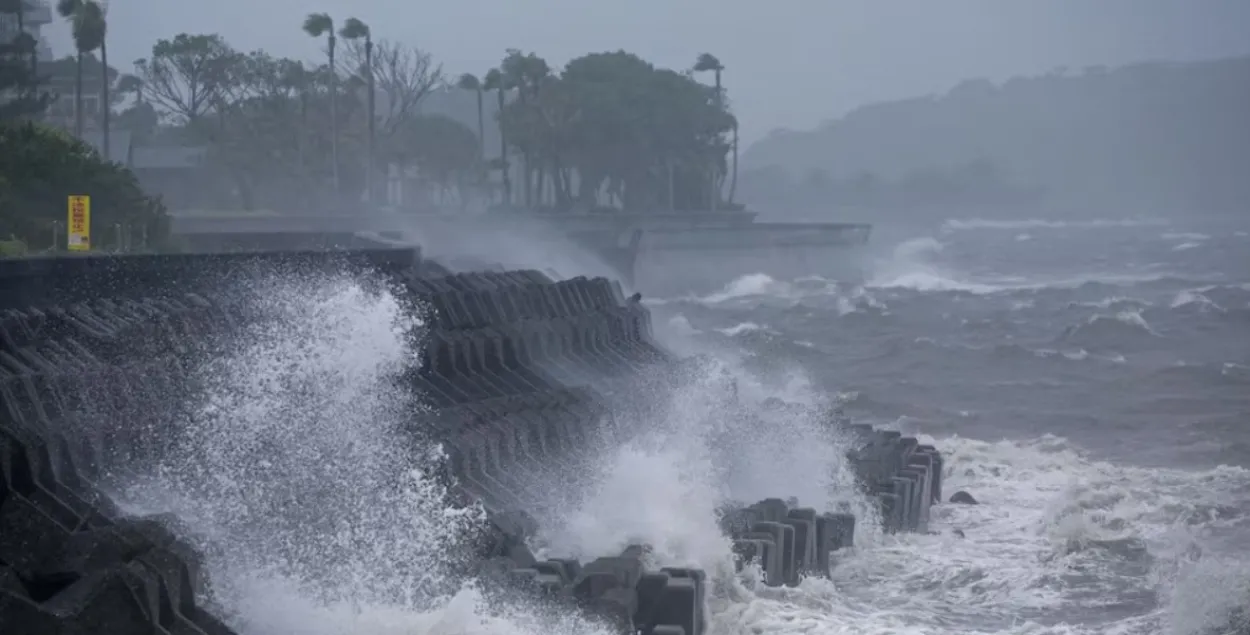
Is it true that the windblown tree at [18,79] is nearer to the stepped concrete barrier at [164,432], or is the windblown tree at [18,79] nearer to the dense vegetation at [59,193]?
the dense vegetation at [59,193]

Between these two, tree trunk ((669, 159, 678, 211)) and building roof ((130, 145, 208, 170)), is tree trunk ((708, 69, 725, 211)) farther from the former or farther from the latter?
building roof ((130, 145, 208, 170))

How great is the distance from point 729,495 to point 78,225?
7.74 m

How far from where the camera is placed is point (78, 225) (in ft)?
63.9

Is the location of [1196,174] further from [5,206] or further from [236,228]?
[5,206]

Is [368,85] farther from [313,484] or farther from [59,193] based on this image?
[313,484]

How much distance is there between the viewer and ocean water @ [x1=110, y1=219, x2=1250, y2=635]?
11492mm

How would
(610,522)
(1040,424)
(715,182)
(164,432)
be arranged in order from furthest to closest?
1. (715,182)
2. (1040,424)
3. (610,522)
4. (164,432)

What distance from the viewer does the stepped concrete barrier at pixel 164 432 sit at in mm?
9062

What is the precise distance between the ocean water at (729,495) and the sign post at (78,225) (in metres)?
3.79

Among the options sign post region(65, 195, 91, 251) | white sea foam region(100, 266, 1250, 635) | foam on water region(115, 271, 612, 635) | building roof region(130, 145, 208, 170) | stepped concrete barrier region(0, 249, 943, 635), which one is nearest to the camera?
stepped concrete barrier region(0, 249, 943, 635)

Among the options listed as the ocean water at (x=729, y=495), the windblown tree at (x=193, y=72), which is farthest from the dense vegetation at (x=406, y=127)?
the ocean water at (x=729, y=495)

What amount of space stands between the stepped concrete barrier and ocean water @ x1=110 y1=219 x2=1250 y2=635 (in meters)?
0.28

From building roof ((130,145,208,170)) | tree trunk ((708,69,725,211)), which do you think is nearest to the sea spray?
building roof ((130,145,208,170))

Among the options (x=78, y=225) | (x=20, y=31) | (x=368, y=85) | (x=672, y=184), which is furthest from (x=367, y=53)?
(x=78, y=225)
